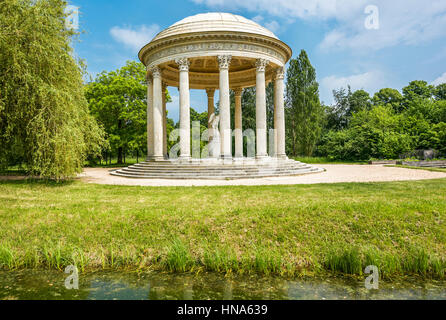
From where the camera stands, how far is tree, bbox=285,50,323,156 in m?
61.0

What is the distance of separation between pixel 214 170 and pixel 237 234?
16.4 metres

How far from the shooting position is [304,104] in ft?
202

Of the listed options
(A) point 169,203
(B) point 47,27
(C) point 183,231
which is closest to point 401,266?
(C) point 183,231

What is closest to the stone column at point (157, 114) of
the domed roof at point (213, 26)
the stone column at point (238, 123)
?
the domed roof at point (213, 26)

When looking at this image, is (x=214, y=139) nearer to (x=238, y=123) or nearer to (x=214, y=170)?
(x=238, y=123)

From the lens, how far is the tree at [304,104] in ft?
200

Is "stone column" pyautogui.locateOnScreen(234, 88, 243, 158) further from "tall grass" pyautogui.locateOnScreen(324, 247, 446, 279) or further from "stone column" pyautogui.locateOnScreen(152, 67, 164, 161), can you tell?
"tall grass" pyautogui.locateOnScreen(324, 247, 446, 279)

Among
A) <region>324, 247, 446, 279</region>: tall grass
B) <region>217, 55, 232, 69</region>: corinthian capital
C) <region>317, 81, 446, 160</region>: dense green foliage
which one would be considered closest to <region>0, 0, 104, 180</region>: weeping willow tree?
<region>217, 55, 232, 69</region>: corinthian capital

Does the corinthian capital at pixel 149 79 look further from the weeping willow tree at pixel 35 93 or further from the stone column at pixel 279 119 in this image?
the stone column at pixel 279 119

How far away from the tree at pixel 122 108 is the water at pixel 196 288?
1466 inches

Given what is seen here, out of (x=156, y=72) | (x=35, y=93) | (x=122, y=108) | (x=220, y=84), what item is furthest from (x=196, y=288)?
(x=122, y=108)

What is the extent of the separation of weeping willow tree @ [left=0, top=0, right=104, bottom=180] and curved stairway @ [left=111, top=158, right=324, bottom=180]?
863 centimetres
